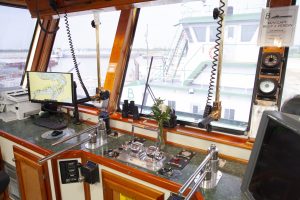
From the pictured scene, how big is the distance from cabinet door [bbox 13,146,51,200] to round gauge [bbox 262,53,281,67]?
74.3 inches

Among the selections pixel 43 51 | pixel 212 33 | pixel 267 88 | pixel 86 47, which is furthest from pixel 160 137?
pixel 43 51

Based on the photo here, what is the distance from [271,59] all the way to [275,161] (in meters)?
0.85

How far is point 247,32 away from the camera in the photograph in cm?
177

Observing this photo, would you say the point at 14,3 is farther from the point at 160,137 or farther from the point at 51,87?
the point at 160,137

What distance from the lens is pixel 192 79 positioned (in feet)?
7.15

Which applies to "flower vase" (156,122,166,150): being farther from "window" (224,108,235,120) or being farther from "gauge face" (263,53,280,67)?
"gauge face" (263,53,280,67)

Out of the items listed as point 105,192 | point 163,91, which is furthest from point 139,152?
point 163,91

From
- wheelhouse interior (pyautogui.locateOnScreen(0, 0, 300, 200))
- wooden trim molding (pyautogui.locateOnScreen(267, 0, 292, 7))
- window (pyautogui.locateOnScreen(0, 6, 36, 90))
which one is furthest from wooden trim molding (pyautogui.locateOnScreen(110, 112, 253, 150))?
window (pyautogui.locateOnScreen(0, 6, 36, 90))

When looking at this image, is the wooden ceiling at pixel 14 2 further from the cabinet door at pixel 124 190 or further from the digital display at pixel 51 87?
the cabinet door at pixel 124 190

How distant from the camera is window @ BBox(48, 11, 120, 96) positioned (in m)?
2.52

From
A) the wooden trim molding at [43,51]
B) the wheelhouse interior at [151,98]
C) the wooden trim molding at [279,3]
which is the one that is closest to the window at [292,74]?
the wheelhouse interior at [151,98]

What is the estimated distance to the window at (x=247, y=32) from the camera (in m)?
1.73

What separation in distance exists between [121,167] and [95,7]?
1.30m

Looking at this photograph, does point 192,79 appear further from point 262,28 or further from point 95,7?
point 95,7
